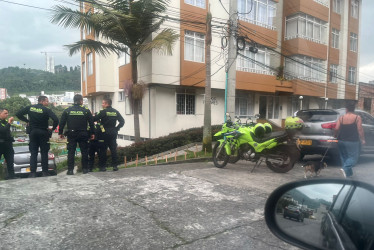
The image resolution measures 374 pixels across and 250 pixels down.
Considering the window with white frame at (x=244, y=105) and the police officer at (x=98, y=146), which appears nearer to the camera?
the police officer at (x=98, y=146)

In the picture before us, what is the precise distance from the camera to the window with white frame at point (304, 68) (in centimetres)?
2033

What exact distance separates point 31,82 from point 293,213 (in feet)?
191

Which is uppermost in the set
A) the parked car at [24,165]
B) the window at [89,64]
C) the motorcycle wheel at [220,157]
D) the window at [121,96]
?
the window at [89,64]

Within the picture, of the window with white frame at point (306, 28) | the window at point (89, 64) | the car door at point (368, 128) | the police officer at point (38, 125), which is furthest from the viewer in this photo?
the window with white frame at point (306, 28)

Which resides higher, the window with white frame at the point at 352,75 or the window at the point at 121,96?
the window with white frame at the point at 352,75

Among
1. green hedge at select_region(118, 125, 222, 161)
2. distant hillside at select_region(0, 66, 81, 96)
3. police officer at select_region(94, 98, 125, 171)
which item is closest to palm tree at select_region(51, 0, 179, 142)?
green hedge at select_region(118, 125, 222, 161)

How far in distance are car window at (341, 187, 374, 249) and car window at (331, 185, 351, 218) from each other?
46 millimetres

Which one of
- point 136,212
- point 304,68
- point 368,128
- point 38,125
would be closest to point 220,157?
point 136,212

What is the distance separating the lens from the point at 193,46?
14.8m

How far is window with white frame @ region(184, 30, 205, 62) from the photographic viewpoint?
14.6 m

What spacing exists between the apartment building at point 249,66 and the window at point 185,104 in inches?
2.1

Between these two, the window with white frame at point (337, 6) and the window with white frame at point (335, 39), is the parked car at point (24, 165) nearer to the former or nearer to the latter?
the window with white frame at point (335, 39)

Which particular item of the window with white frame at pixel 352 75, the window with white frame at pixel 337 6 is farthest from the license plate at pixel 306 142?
the window with white frame at pixel 352 75

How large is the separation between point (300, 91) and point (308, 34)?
14.7ft
